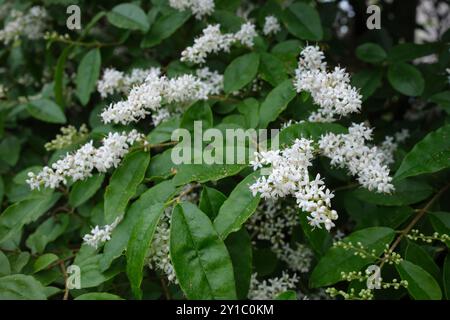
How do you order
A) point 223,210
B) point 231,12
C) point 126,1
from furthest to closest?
point 126,1, point 231,12, point 223,210

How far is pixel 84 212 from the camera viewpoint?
2156 millimetres

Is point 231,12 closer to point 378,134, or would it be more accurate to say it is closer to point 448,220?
point 378,134

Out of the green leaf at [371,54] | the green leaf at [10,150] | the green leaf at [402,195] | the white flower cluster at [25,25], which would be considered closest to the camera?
the green leaf at [402,195]

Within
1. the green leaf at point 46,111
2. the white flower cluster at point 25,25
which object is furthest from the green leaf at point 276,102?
the white flower cluster at point 25,25

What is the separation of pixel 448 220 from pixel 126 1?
71.2 inches

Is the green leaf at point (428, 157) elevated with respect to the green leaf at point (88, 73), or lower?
lower

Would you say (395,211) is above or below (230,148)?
below

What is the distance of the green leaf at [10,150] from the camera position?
2500 millimetres

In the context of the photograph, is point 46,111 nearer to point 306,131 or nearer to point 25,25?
point 25,25

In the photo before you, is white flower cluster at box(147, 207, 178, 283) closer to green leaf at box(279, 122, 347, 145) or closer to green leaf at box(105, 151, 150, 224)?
green leaf at box(105, 151, 150, 224)

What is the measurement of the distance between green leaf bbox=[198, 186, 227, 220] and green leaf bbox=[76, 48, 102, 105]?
0.94m

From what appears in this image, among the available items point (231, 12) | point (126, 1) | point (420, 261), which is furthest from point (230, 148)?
point (126, 1)

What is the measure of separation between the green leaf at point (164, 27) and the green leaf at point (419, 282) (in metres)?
1.33

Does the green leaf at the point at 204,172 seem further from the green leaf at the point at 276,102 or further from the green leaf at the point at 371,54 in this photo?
the green leaf at the point at 371,54
